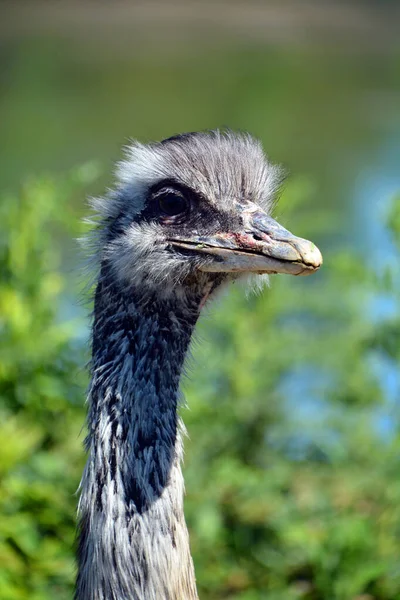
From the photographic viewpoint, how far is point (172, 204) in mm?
2562

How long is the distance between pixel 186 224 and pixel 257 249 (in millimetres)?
229

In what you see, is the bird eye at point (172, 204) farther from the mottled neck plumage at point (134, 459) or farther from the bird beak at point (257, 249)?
the mottled neck plumage at point (134, 459)

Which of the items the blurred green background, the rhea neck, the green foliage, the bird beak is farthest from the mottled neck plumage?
the green foliage

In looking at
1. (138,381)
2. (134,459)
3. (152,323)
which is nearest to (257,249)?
(152,323)

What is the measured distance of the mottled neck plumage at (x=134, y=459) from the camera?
237 cm

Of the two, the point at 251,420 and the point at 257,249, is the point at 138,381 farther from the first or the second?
the point at 251,420

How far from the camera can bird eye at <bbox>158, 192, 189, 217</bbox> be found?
2.55 meters

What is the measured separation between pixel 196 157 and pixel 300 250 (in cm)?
47

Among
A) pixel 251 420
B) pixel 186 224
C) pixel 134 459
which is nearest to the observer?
pixel 134 459

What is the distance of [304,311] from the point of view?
196 inches

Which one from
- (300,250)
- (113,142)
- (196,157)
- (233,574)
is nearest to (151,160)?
(196,157)

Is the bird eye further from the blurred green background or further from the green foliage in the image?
the green foliage

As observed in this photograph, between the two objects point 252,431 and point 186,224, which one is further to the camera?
point 252,431

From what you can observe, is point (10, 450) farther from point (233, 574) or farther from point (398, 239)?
point (398, 239)
